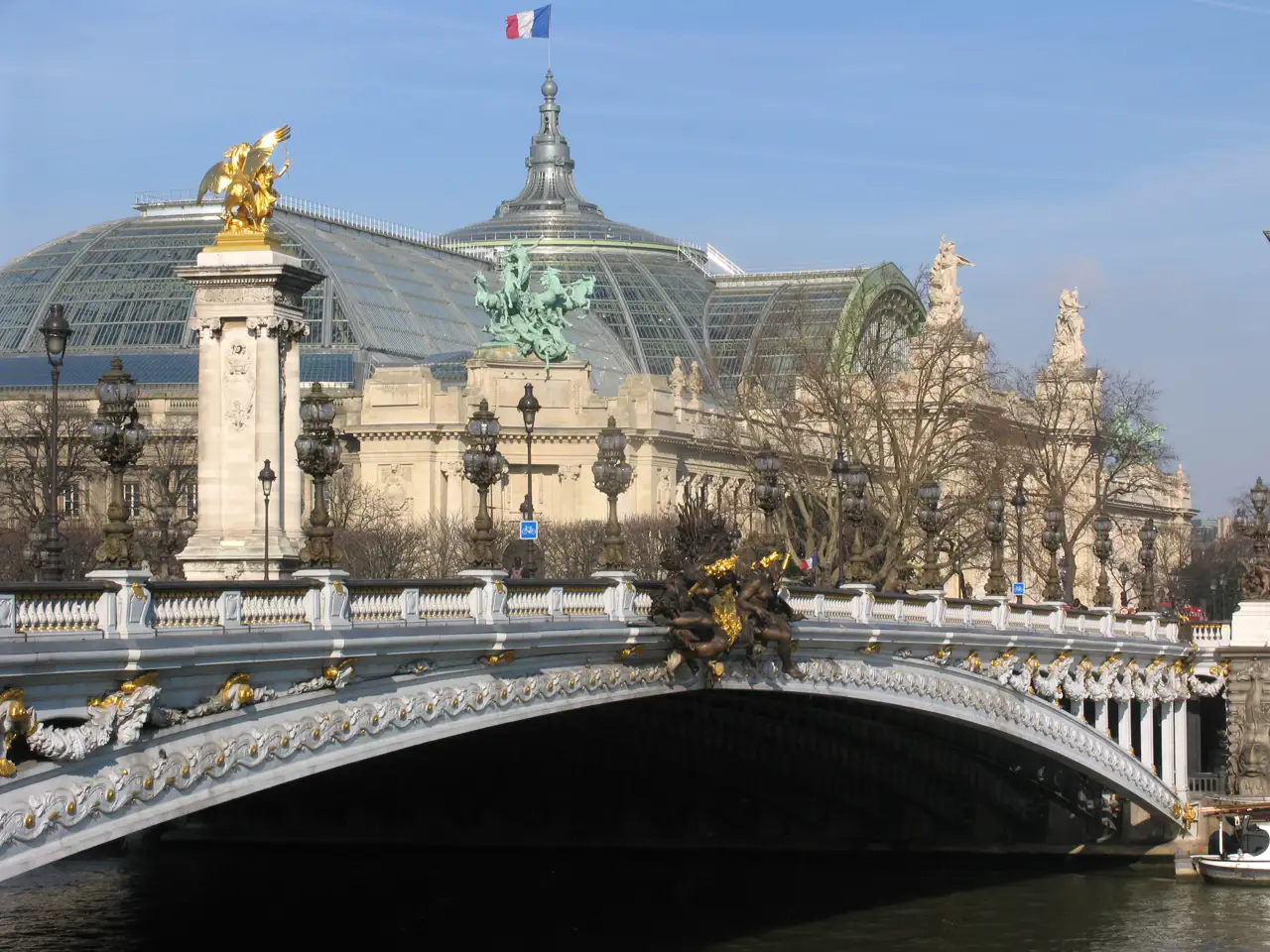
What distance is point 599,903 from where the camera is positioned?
158ft

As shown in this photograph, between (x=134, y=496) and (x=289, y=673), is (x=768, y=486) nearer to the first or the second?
(x=289, y=673)

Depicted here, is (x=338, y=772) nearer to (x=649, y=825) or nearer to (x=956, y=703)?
(x=649, y=825)

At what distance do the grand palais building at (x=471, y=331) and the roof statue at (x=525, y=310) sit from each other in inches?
49.0

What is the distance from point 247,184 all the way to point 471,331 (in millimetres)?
90705

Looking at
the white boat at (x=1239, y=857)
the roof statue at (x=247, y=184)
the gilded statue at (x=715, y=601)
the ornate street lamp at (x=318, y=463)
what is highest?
the roof statue at (x=247, y=184)

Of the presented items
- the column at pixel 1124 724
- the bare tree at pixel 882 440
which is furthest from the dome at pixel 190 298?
the column at pixel 1124 724

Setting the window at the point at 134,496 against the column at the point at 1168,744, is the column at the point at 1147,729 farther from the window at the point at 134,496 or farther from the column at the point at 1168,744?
the window at the point at 134,496

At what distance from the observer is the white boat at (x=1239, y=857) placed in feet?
165

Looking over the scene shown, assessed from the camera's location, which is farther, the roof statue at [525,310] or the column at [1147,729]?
the roof statue at [525,310]

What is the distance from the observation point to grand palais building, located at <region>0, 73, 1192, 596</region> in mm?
105188

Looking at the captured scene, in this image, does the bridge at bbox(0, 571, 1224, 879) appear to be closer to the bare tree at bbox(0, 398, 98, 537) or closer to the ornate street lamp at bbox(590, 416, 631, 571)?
the ornate street lamp at bbox(590, 416, 631, 571)

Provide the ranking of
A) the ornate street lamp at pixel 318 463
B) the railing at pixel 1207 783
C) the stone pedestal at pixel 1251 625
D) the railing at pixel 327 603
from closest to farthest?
the railing at pixel 327 603 → the ornate street lamp at pixel 318 463 → the stone pedestal at pixel 1251 625 → the railing at pixel 1207 783

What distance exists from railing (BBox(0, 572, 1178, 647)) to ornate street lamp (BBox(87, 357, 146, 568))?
579 millimetres

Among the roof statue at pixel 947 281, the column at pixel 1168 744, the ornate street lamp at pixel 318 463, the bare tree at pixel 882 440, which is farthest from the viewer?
the roof statue at pixel 947 281
